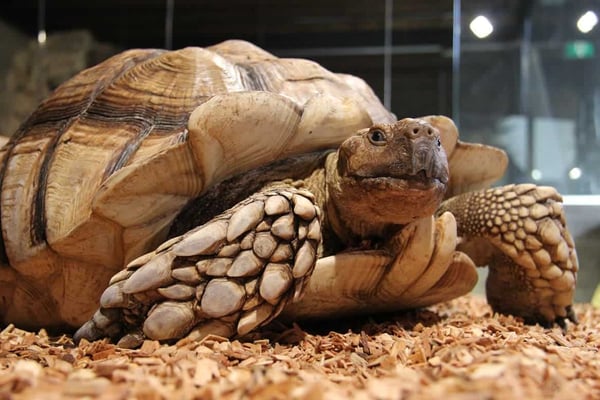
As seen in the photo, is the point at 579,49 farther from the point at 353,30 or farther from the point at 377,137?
the point at 377,137

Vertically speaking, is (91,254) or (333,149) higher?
(333,149)

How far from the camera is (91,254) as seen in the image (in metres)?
2.26

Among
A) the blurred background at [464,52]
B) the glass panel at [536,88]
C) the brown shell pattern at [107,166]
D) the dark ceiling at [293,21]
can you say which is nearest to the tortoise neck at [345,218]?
the brown shell pattern at [107,166]

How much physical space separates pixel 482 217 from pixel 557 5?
134 inches

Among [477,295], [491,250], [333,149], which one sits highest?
[333,149]

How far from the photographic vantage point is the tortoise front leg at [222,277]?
1.85 metres

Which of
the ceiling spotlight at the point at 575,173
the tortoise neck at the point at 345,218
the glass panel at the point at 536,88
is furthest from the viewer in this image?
the glass panel at the point at 536,88

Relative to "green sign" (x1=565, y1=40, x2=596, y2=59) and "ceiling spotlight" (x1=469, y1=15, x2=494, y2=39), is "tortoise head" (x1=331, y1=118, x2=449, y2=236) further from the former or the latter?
"green sign" (x1=565, y1=40, x2=596, y2=59)

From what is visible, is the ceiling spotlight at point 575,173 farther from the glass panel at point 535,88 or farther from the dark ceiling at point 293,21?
the dark ceiling at point 293,21

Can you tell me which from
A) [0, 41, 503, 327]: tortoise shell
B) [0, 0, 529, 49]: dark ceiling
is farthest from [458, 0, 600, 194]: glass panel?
[0, 41, 503, 327]: tortoise shell

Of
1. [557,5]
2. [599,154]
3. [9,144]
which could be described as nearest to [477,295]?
[599,154]

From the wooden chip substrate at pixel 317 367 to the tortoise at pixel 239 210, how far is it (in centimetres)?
16

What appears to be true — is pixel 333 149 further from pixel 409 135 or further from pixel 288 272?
pixel 288 272

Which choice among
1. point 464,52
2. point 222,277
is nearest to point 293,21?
point 464,52
